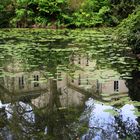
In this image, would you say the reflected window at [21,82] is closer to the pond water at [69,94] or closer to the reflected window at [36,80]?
the pond water at [69,94]

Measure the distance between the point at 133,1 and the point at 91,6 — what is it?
5.22m

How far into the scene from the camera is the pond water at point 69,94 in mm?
7730

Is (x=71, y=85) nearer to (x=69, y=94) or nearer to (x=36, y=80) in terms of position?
(x=69, y=94)

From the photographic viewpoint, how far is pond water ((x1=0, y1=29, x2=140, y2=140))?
25.4 ft

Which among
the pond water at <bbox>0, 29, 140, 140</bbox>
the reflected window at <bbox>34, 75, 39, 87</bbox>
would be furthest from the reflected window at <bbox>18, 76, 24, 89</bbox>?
the reflected window at <bbox>34, 75, 39, 87</bbox>

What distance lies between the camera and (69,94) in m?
11.2

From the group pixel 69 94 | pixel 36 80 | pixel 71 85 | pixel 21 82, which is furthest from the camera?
pixel 36 80

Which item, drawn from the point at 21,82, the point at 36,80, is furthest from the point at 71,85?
the point at 21,82

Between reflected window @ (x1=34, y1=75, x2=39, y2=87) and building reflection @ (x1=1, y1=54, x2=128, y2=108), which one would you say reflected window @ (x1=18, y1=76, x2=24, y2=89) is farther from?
reflected window @ (x1=34, y1=75, x2=39, y2=87)

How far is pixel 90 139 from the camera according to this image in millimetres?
7152

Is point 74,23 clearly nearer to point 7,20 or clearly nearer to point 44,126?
point 7,20

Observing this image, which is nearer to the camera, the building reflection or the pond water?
the pond water

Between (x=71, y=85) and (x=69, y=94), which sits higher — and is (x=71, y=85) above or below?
above

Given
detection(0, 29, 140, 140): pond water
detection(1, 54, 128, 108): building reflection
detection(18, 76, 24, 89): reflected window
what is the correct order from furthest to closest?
detection(18, 76, 24, 89): reflected window → detection(1, 54, 128, 108): building reflection → detection(0, 29, 140, 140): pond water
